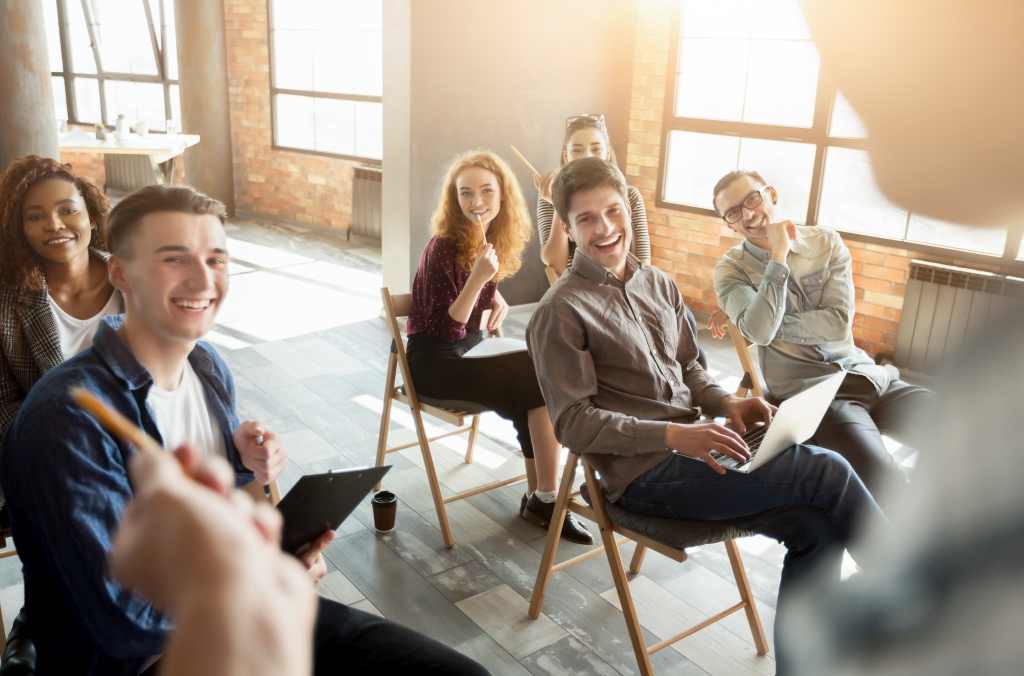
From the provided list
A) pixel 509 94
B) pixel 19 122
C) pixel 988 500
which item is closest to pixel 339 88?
pixel 509 94

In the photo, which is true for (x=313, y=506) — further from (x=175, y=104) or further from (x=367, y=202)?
(x=175, y=104)

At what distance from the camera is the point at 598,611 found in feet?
7.38

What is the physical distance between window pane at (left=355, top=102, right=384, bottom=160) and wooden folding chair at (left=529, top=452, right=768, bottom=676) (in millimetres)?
5546

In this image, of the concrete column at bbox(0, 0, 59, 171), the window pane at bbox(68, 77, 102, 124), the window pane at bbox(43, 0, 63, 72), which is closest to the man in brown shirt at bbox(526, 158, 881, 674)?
the concrete column at bbox(0, 0, 59, 171)

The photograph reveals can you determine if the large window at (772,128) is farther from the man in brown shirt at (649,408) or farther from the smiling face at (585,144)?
the man in brown shirt at (649,408)

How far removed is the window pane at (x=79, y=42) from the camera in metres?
9.02

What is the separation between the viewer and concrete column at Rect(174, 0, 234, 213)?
7.60m

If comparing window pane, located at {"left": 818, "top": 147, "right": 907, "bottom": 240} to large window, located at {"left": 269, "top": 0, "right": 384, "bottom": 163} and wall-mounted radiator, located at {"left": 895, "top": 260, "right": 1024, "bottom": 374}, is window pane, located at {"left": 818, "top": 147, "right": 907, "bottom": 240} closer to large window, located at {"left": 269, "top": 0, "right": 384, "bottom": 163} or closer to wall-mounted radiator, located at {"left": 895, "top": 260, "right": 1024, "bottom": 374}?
wall-mounted radiator, located at {"left": 895, "top": 260, "right": 1024, "bottom": 374}

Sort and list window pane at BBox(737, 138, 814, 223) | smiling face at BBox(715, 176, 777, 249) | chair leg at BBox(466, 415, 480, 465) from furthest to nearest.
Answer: window pane at BBox(737, 138, 814, 223) < chair leg at BBox(466, 415, 480, 465) < smiling face at BBox(715, 176, 777, 249)

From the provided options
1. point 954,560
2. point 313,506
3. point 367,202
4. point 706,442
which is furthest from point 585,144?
point 367,202

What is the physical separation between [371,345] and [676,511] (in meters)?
2.99

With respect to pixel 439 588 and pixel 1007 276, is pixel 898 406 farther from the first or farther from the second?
pixel 1007 276

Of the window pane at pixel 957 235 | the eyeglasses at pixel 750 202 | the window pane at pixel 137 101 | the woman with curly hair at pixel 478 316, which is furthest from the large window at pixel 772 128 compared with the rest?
the window pane at pixel 137 101

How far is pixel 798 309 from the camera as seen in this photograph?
2.57 meters
